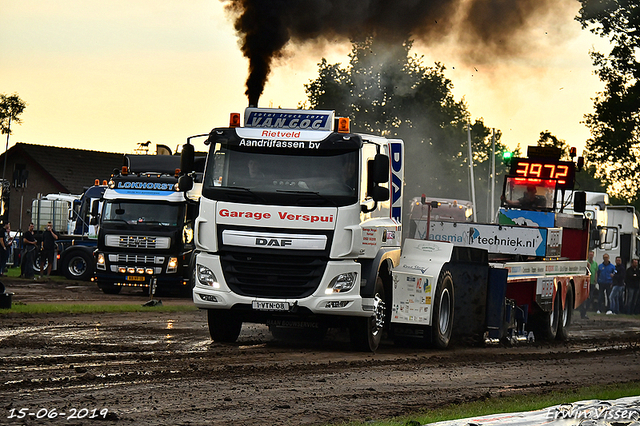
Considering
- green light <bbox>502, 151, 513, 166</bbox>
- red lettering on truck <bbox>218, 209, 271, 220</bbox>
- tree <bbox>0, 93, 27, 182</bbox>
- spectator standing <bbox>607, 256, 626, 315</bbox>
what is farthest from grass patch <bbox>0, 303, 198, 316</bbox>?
tree <bbox>0, 93, 27, 182</bbox>

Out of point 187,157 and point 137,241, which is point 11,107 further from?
point 187,157

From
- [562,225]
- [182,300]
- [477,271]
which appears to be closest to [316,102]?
[182,300]

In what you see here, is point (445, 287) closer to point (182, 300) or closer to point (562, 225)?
point (562, 225)

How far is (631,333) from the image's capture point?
68.8 feet

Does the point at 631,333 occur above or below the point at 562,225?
below

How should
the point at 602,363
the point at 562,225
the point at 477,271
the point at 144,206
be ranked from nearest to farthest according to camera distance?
the point at 602,363
the point at 477,271
the point at 562,225
the point at 144,206

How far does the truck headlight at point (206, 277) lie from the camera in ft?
44.5

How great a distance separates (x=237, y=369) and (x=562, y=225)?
11.4 meters

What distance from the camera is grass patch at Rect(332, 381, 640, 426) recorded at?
27.2 ft

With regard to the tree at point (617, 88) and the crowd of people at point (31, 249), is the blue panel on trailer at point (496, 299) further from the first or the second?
the tree at point (617, 88)

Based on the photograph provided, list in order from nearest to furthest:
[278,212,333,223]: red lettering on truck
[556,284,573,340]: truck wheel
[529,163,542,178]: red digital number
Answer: [278,212,333,223]: red lettering on truck, [556,284,573,340]: truck wheel, [529,163,542,178]: red digital number

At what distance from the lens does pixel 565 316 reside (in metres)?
19.5

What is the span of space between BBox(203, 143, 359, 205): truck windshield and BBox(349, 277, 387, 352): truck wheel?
1.57 meters

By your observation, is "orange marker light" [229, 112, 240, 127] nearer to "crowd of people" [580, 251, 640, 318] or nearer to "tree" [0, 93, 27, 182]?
"crowd of people" [580, 251, 640, 318]
